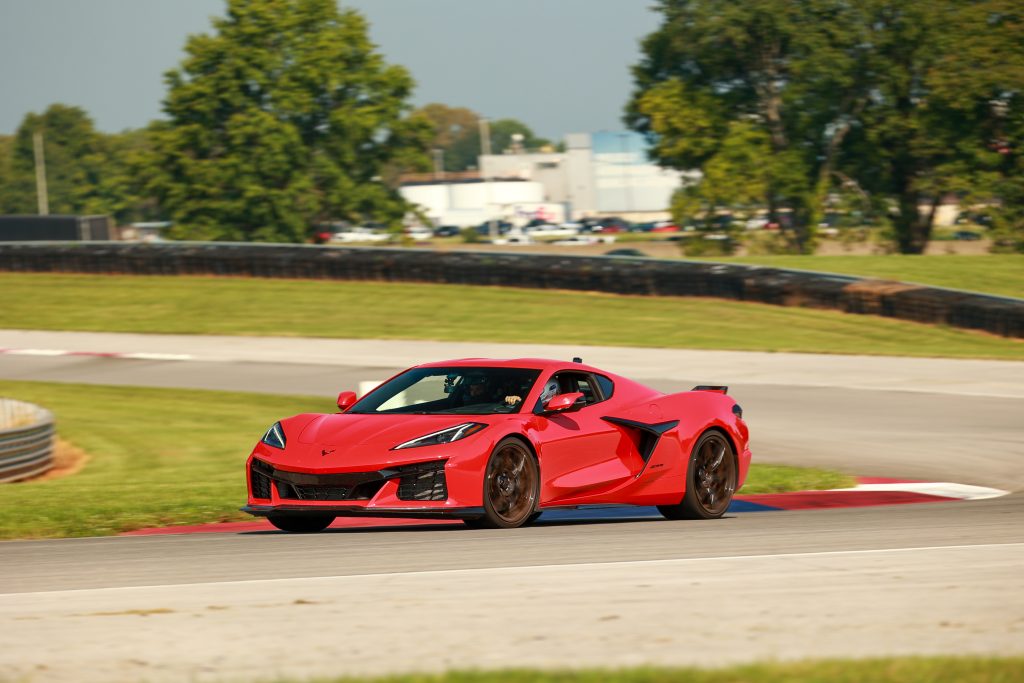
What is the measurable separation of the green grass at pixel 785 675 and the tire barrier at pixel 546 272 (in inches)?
1080

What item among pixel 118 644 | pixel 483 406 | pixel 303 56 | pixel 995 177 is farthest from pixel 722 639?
pixel 303 56

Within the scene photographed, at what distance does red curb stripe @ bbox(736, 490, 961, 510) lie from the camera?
1249cm

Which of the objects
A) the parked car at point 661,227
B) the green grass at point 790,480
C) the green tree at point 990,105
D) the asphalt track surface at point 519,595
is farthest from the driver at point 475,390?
the parked car at point 661,227

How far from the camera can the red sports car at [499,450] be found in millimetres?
9320

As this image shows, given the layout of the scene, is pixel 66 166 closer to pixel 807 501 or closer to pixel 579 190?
pixel 579 190

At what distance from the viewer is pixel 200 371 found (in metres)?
30.3

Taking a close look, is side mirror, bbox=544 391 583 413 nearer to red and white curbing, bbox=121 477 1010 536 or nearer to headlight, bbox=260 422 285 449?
red and white curbing, bbox=121 477 1010 536

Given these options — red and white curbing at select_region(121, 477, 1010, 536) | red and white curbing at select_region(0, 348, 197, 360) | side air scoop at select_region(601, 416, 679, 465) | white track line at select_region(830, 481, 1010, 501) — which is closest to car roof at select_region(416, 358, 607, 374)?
side air scoop at select_region(601, 416, 679, 465)

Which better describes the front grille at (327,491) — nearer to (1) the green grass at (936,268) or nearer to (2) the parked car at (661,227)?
(1) the green grass at (936,268)

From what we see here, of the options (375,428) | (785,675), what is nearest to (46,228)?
(375,428)

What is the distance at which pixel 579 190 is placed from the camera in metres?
142

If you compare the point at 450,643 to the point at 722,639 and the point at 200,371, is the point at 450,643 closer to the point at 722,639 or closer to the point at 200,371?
the point at 722,639

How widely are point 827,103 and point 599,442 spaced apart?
5277 centimetres

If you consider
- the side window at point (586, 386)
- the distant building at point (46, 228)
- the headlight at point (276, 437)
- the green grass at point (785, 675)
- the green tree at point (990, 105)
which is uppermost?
the green tree at point (990, 105)
